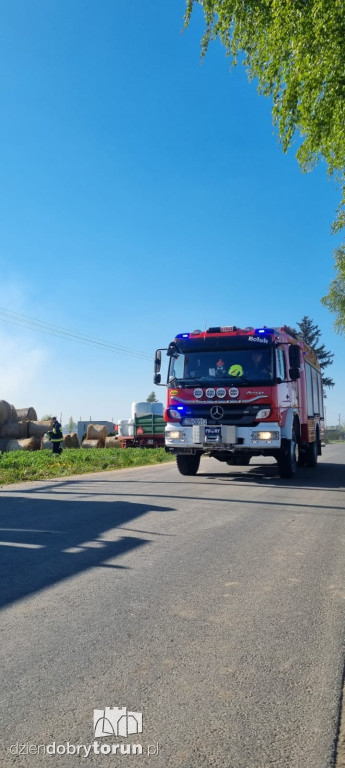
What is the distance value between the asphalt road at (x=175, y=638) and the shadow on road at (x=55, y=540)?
0.08 ft

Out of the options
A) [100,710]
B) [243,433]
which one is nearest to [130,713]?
[100,710]

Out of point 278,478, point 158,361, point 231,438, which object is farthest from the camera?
point 278,478

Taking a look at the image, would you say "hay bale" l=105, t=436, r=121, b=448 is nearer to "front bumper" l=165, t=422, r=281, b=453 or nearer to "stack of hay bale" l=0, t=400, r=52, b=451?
"stack of hay bale" l=0, t=400, r=52, b=451

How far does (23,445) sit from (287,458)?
15.2 m

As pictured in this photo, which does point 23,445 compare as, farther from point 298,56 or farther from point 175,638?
point 175,638

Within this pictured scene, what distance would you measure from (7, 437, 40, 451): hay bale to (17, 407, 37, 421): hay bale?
78.4 inches

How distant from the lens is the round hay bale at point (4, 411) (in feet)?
83.9

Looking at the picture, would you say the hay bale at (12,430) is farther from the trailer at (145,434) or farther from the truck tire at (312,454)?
the truck tire at (312,454)

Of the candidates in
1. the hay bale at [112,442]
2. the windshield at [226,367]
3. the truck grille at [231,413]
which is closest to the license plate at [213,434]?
the truck grille at [231,413]

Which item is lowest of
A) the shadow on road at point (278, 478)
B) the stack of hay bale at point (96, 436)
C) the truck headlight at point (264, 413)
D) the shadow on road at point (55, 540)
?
the shadow on road at point (55, 540)

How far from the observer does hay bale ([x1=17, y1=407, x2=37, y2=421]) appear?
1069 inches

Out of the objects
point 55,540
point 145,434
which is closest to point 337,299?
point 145,434

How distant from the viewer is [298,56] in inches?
334

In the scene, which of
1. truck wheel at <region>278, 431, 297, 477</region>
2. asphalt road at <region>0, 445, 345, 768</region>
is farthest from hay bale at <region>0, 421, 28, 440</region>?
asphalt road at <region>0, 445, 345, 768</region>
